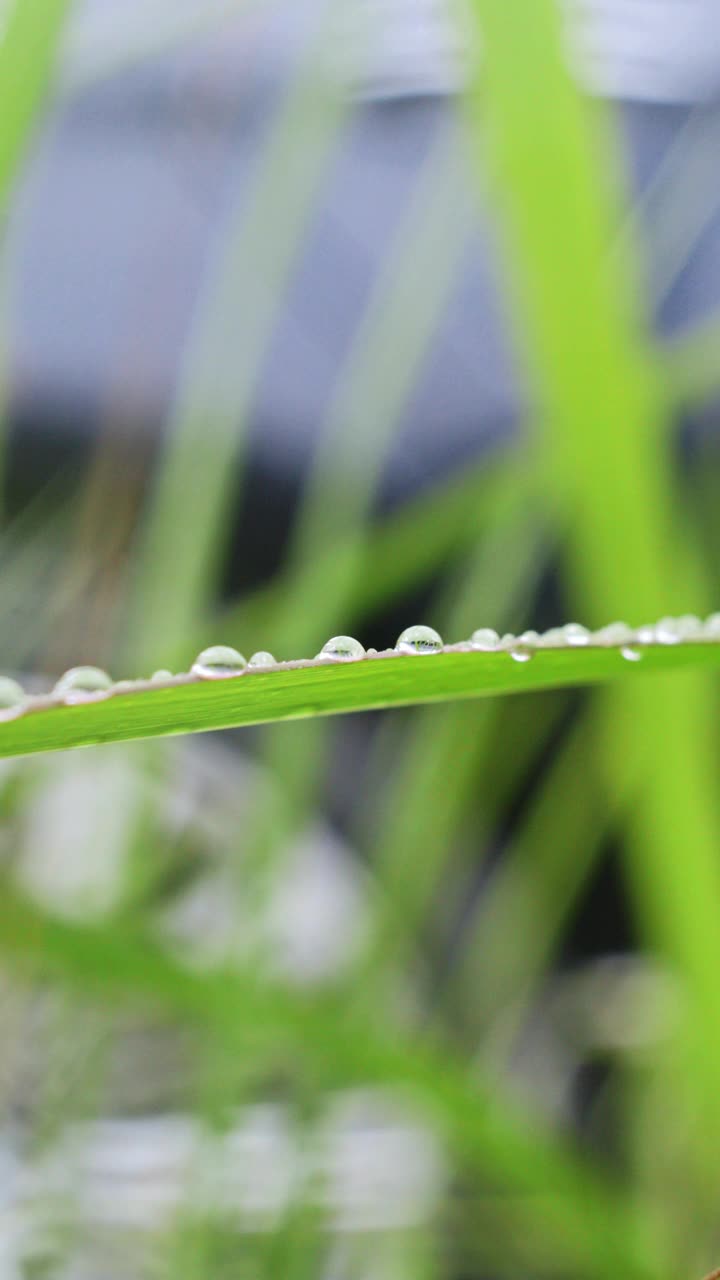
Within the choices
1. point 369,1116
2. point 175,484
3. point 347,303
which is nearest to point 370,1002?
point 175,484

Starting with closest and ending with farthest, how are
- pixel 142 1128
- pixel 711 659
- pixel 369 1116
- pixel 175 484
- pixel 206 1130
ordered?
pixel 711 659
pixel 206 1130
pixel 175 484
pixel 142 1128
pixel 369 1116

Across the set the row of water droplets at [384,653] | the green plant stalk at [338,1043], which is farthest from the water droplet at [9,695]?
the green plant stalk at [338,1043]

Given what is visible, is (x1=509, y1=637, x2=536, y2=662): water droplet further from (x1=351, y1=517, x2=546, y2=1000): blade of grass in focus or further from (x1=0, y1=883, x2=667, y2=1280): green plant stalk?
(x1=351, y1=517, x2=546, y2=1000): blade of grass in focus

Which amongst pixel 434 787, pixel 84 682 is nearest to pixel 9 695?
pixel 84 682

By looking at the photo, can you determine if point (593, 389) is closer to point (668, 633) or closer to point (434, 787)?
point (668, 633)

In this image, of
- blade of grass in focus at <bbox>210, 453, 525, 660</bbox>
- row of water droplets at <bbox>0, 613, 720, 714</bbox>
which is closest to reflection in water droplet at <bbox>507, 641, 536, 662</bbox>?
row of water droplets at <bbox>0, 613, 720, 714</bbox>

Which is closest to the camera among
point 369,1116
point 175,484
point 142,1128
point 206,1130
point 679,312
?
point 206,1130

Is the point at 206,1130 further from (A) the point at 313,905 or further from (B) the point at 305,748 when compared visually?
(A) the point at 313,905

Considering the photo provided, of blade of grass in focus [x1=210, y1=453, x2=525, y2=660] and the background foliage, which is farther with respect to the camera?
blade of grass in focus [x1=210, y1=453, x2=525, y2=660]

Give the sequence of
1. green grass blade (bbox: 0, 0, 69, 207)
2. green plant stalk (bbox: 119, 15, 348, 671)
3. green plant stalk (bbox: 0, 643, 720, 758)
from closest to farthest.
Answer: green plant stalk (bbox: 0, 643, 720, 758) → green grass blade (bbox: 0, 0, 69, 207) → green plant stalk (bbox: 119, 15, 348, 671)
